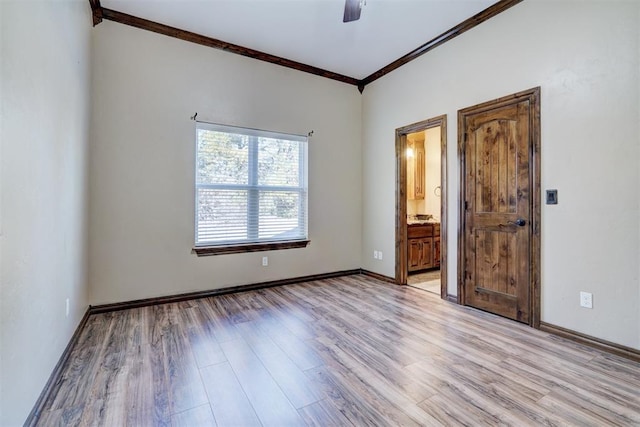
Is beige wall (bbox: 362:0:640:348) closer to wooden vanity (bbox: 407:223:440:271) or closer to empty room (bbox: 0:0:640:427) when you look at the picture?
empty room (bbox: 0:0:640:427)

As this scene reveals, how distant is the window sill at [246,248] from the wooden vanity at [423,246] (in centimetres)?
170

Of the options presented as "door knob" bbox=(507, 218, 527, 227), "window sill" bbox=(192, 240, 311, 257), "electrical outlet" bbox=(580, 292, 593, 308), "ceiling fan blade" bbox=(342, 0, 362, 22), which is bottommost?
"electrical outlet" bbox=(580, 292, 593, 308)

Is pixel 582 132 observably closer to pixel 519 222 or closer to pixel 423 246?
pixel 519 222

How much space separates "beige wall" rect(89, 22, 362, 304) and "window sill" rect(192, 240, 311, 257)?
7 cm

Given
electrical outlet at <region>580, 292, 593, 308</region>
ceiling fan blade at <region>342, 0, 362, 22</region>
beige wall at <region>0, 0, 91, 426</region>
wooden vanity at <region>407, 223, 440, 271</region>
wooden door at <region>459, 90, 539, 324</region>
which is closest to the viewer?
beige wall at <region>0, 0, 91, 426</region>

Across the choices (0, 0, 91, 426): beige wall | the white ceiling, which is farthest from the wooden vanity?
(0, 0, 91, 426): beige wall

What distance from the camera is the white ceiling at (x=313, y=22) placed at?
9.84ft

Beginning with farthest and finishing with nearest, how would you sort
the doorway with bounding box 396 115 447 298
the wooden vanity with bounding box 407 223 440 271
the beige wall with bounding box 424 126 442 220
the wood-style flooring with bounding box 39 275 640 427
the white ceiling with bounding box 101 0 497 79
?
1. the beige wall with bounding box 424 126 442 220
2. the wooden vanity with bounding box 407 223 440 271
3. the doorway with bounding box 396 115 447 298
4. the white ceiling with bounding box 101 0 497 79
5. the wood-style flooring with bounding box 39 275 640 427

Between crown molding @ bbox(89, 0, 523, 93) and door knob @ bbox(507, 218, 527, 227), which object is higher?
crown molding @ bbox(89, 0, 523, 93)

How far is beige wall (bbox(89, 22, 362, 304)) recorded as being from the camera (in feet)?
10.2

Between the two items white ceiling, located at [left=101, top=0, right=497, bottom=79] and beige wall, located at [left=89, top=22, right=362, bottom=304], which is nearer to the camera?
white ceiling, located at [left=101, top=0, right=497, bottom=79]

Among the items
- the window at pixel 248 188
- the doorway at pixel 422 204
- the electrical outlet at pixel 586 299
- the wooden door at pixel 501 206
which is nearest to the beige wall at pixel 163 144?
the window at pixel 248 188

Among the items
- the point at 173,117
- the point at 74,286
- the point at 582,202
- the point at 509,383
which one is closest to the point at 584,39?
the point at 582,202

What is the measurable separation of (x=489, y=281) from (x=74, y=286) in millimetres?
3814
